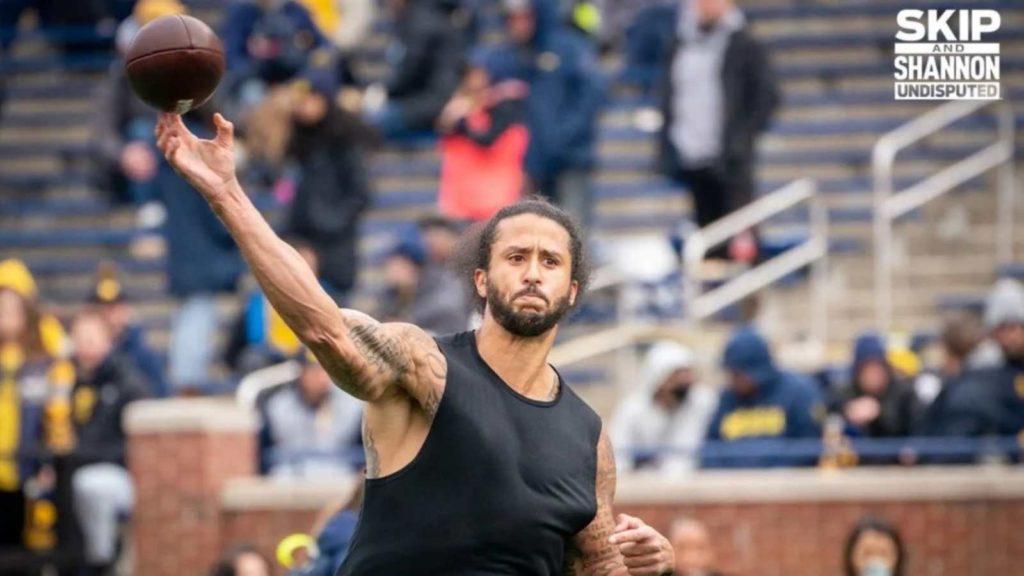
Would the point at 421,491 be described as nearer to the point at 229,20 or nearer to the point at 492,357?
the point at 492,357

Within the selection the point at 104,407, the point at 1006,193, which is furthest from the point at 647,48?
the point at 104,407

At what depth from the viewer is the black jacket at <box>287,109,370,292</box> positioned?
1475cm

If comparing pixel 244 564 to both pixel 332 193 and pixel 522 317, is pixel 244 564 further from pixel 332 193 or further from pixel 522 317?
pixel 332 193

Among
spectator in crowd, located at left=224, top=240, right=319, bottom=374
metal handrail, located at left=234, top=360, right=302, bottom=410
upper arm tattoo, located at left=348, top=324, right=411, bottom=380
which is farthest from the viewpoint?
spectator in crowd, located at left=224, top=240, right=319, bottom=374

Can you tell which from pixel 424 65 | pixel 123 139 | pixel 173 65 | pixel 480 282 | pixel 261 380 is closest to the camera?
pixel 173 65

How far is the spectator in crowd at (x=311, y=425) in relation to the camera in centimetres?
1341

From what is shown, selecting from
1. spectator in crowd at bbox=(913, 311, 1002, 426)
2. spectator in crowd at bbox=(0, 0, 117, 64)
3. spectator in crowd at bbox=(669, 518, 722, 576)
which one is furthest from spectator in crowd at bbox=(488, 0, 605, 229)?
spectator in crowd at bbox=(0, 0, 117, 64)

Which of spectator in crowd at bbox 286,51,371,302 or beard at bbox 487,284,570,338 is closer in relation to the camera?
beard at bbox 487,284,570,338

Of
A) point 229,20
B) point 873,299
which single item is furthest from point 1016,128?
point 229,20

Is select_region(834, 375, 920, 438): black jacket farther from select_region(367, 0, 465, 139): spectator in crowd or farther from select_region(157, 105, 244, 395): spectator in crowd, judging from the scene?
select_region(367, 0, 465, 139): spectator in crowd

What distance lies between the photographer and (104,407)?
1375 cm

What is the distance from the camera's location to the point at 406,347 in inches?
281

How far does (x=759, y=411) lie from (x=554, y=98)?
296 centimetres

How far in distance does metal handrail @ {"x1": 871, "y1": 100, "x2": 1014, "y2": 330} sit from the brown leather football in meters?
9.62
